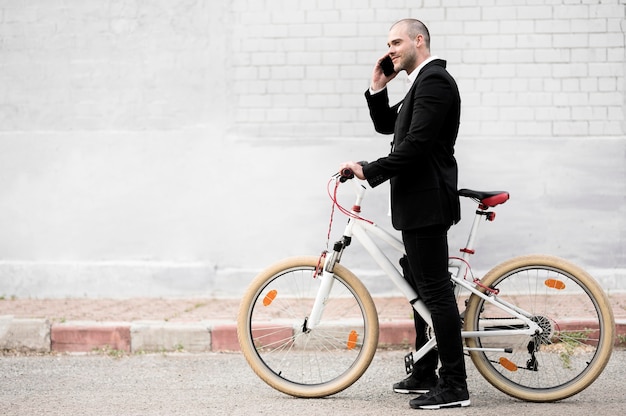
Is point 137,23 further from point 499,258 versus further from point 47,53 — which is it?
point 499,258

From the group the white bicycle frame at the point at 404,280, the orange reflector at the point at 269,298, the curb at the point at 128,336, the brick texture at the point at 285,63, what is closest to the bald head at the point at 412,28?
the white bicycle frame at the point at 404,280

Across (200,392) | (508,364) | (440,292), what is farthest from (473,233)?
(200,392)

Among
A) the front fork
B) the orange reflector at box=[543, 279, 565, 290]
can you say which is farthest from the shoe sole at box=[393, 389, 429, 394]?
the orange reflector at box=[543, 279, 565, 290]

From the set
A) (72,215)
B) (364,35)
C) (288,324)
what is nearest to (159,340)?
(288,324)

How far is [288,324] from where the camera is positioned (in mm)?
5180

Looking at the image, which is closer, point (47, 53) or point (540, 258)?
point (540, 258)

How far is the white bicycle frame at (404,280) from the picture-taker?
15.5ft

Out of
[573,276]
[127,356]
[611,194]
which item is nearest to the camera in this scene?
[573,276]

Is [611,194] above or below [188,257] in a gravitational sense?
above

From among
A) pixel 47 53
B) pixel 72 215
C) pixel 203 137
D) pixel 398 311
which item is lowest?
pixel 398 311

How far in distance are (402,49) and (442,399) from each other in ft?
6.10

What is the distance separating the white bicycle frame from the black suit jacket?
0.21m

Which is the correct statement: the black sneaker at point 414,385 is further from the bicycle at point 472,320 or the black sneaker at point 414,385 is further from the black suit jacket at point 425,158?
the black suit jacket at point 425,158

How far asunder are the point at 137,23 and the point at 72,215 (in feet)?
6.54
